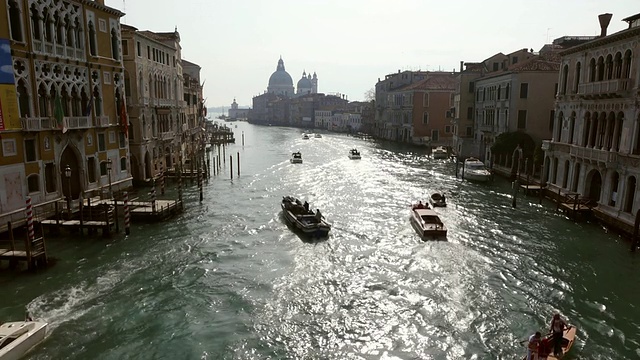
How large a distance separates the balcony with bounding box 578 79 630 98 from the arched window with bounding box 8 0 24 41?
1271 inches

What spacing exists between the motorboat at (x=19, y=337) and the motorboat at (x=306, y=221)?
44.3ft

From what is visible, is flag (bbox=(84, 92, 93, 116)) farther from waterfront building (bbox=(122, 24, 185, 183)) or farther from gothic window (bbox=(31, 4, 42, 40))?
→ waterfront building (bbox=(122, 24, 185, 183))

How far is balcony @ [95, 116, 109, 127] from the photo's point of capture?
99.5ft

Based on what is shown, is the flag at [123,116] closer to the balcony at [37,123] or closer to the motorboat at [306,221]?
the balcony at [37,123]

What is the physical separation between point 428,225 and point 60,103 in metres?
21.9

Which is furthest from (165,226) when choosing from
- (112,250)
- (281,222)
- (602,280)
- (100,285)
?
(602,280)

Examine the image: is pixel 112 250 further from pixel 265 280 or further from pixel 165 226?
pixel 265 280

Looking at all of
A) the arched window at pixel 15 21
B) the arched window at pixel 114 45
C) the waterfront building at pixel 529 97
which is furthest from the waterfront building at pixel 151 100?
the waterfront building at pixel 529 97

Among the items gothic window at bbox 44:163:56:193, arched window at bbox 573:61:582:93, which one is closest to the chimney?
arched window at bbox 573:61:582:93

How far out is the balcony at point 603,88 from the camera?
24938 millimetres

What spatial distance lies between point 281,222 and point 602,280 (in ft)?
56.7

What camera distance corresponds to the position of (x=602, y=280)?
752 inches

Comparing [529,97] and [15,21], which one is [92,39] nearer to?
[15,21]

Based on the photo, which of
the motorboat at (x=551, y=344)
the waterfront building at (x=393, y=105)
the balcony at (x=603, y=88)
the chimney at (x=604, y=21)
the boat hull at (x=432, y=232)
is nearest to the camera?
the motorboat at (x=551, y=344)
